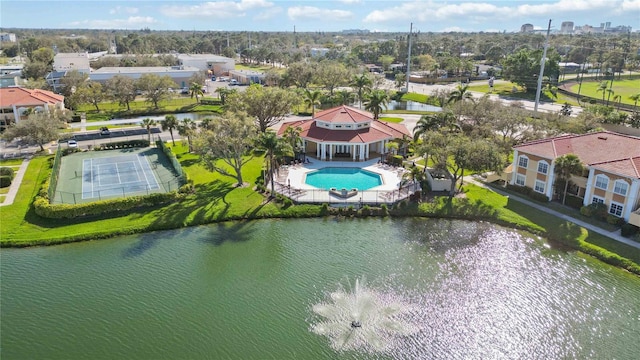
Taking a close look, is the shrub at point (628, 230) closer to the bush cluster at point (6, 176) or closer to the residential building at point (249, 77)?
the bush cluster at point (6, 176)

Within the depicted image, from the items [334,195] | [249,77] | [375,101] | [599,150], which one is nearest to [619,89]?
[375,101]

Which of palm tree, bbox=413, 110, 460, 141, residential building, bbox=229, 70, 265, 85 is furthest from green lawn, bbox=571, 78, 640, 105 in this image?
residential building, bbox=229, 70, 265, 85

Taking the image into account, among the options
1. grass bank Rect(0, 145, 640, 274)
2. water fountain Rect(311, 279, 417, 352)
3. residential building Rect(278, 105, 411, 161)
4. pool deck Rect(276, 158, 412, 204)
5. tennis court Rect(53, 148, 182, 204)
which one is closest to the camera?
water fountain Rect(311, 279, 417, 352)

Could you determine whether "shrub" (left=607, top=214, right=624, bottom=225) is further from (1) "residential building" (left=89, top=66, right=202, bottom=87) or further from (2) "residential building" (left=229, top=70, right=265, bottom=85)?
(1) "residential building" (left=89, top=66, right=202, bottom=87)

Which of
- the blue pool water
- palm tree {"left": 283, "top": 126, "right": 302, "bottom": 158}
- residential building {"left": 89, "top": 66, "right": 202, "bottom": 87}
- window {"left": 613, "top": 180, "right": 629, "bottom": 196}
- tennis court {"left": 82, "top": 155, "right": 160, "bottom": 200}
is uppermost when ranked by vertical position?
residential building {"left": 89, "top": 66, "right": 202, "bottom": 87}

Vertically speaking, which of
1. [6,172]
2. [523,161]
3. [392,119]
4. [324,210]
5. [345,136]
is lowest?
[324,210]

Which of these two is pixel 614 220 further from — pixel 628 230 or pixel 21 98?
pixel 21 98
